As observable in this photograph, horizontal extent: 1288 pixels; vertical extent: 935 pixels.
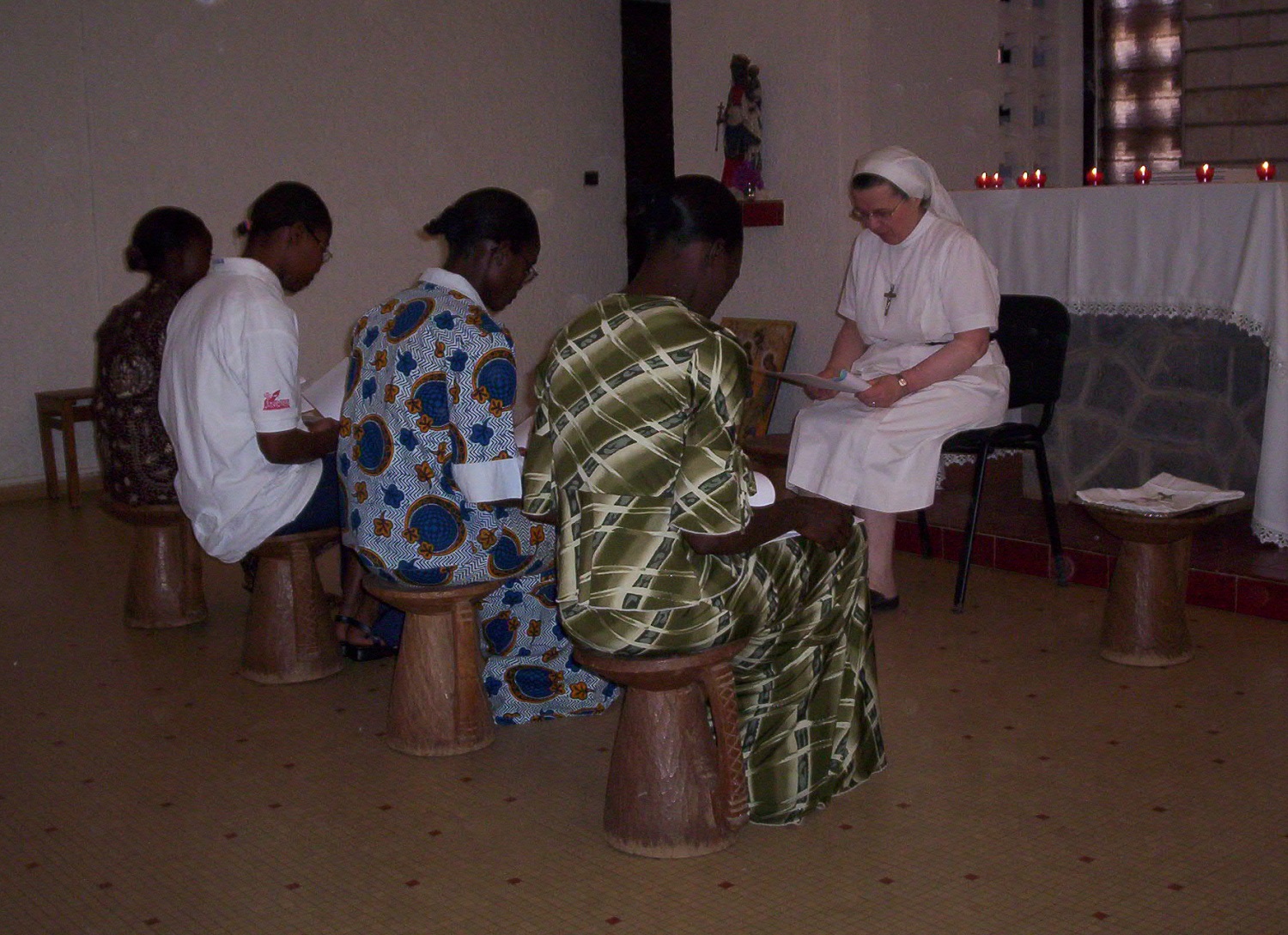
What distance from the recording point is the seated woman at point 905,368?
3902mm

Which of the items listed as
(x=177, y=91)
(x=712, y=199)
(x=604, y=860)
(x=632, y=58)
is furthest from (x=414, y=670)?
(x=632, y=58)

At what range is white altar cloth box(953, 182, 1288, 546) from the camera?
4.00 metres

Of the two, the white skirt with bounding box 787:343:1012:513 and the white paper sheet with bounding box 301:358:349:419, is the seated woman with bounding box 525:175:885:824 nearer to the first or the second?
the white paper sheet with bounding box 301:358:349:419

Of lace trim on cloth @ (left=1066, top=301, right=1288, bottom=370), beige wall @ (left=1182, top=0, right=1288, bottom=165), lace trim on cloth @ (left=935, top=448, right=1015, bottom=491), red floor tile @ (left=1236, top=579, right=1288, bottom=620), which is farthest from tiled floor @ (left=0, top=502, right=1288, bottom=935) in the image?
beige wall @ (left=1182, top=0, right=1288, bottom=165)

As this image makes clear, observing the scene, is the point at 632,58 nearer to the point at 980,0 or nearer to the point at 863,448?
the point at 980,0

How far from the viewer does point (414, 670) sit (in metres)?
3.07

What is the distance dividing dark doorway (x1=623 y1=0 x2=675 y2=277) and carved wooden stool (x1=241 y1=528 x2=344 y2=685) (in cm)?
529

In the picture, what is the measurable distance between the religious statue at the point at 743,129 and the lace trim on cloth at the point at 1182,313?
59.5 inches

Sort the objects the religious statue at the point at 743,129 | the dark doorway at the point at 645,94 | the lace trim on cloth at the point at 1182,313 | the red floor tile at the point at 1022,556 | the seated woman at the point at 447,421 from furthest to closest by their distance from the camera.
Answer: the dark doorway at the point at 645,94
the religious statue at the point at 743,129
the red floor tile at the point at 1022,556
the lace trim on cloth at the point at 1182,313
the seated woman at the point at 447,421

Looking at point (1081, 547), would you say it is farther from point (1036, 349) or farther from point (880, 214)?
point (880, 214)

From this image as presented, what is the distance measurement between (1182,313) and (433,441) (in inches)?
101

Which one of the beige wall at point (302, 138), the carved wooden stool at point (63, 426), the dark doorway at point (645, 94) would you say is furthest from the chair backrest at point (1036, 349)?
the dark doorway at point (645, 94)

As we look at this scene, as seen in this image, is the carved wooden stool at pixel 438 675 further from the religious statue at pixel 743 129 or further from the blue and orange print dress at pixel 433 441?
the religious statue at pixel 743 129

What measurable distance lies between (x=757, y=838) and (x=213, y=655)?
1.94 meters
